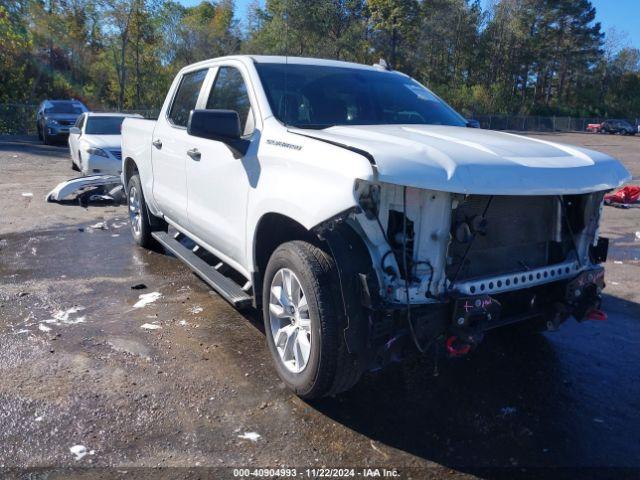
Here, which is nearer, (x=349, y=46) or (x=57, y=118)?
(x=57, y=118)

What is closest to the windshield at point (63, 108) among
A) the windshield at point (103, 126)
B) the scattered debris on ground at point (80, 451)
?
the windshield at point (103, 126)

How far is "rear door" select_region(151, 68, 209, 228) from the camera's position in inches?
214

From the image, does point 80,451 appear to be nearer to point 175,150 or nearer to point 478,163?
point 478,163

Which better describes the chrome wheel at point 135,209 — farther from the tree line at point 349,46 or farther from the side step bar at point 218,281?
the tree line at point 349,46

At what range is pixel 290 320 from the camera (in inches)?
152

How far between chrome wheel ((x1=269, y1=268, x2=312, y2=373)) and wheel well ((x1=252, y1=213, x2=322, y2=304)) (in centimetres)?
29

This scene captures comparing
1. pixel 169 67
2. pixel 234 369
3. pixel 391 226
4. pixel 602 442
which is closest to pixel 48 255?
pixel 234 369

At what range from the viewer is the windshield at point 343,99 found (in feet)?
14.4

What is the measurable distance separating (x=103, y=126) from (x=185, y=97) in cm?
921

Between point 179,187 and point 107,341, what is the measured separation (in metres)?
1.54

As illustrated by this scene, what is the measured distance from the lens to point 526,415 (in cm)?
368

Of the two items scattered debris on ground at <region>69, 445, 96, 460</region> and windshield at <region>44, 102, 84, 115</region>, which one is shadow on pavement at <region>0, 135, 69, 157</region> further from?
scattered debris on ground at <region>69, 445, 96, 460</region>

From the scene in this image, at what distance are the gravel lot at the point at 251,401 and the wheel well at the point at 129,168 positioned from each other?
6.22ft

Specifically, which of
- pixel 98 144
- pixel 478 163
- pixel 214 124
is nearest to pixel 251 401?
pixel 214 124
